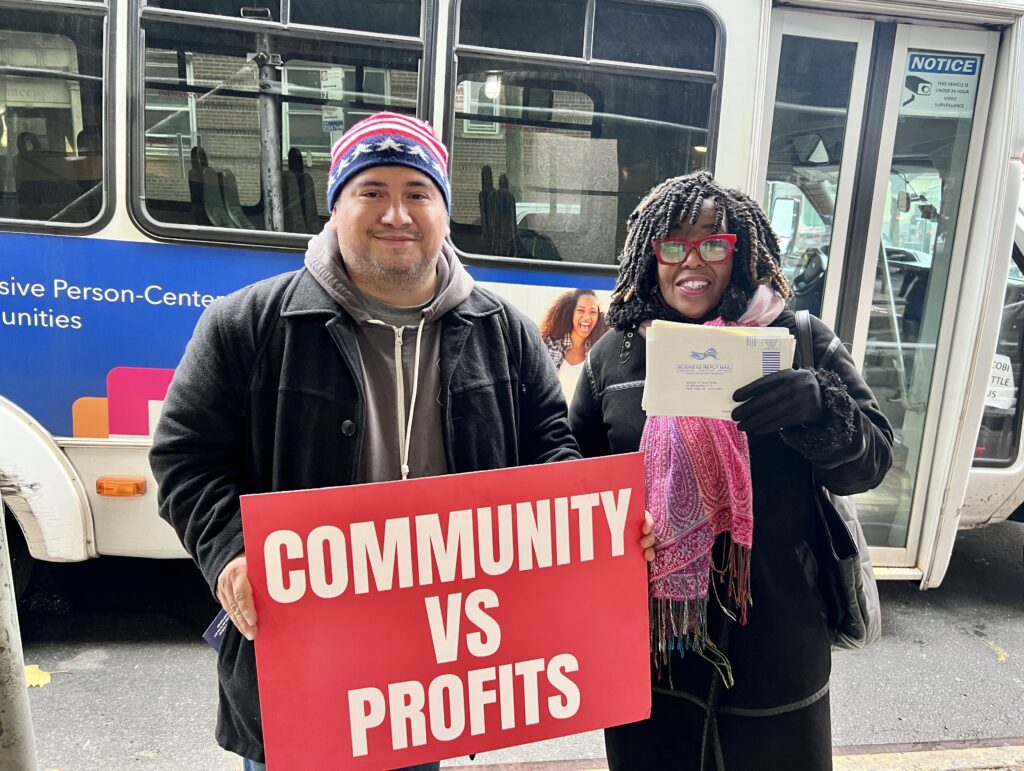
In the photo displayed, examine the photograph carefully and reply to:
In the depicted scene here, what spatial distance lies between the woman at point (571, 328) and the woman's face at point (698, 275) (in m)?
1.69

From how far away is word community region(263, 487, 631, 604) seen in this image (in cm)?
146

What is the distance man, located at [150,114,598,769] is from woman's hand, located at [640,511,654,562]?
0.01m

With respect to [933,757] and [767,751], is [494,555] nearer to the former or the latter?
[767,751]

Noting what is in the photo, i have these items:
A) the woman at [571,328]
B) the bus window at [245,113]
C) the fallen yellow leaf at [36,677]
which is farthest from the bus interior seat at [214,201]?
the fallen yellow leaf at [36,677]

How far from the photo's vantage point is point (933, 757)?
9.23 feet

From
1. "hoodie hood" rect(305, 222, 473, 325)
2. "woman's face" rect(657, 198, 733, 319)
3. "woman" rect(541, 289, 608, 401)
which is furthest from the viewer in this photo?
"woman" rect(541, 289, 608, 401)

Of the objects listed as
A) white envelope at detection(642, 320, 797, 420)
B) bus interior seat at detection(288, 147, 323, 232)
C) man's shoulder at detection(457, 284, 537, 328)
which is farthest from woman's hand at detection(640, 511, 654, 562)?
bus interior seat at detection(288, 147, 323, 232)

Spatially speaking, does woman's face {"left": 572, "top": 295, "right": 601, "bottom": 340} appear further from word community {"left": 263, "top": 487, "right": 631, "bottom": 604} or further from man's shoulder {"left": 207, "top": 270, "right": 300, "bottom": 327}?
man's shoulder {"left": 207, "top": 270, "right": 300, "bottom": 327}

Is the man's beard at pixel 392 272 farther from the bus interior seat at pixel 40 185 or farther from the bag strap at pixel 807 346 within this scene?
the bus interior seat at pixel 40 185

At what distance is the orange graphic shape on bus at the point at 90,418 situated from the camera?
124 inches

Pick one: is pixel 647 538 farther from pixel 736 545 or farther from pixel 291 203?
pixel 291 203

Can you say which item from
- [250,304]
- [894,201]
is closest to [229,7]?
[250,304]

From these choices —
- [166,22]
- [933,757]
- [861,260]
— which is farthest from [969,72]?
[166,22]

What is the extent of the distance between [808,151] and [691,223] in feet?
7.17
